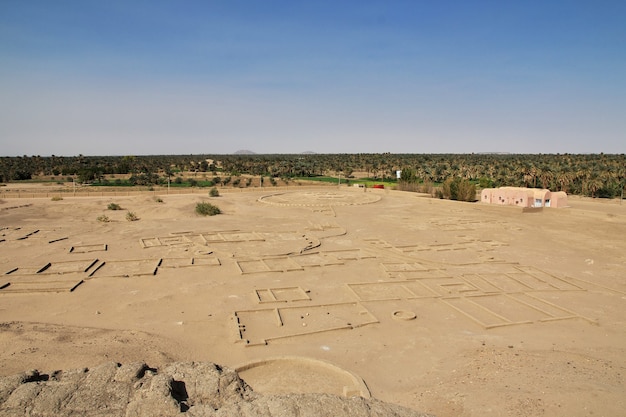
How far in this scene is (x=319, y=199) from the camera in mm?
41219

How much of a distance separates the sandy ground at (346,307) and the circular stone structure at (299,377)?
40mm

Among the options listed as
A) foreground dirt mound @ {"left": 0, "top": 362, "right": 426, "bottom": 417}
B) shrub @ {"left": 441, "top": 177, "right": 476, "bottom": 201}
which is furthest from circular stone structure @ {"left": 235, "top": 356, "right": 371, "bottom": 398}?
shrub @ {"left": 441, "top": 177, "right": 476, "bottom": 201}

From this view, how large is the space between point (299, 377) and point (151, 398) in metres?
3.54

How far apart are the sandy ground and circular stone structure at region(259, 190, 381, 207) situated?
11.1 m

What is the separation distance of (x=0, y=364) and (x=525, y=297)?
48.0 ft

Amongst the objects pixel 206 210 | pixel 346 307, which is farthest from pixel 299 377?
pixel 206 210

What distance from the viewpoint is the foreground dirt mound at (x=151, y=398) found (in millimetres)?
5848

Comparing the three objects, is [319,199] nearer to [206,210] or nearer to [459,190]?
[206,210]

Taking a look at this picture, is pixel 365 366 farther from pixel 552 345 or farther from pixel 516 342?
pixel 552 345

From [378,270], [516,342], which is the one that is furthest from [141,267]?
[516,342]

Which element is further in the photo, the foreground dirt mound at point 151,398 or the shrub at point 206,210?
the shrub at point 206,210

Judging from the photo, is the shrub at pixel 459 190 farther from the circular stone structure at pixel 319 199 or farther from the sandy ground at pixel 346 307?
the sandy ground at pixel 346 307

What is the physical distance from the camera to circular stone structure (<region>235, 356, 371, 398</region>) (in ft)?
27.5

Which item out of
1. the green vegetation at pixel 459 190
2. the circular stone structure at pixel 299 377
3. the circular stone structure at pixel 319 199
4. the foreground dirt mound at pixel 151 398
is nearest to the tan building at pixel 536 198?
the green vegetation at pixel 459 190
